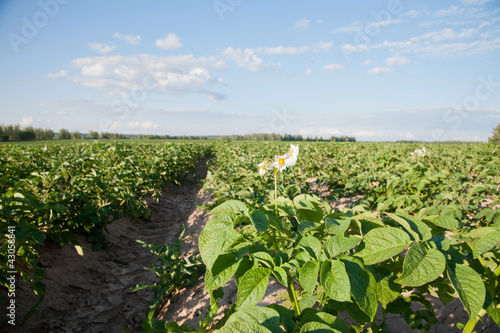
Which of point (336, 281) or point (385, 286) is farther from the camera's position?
point (385, 286)

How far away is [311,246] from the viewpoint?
3.25 feet

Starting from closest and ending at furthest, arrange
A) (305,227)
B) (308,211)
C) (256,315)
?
(256,315) → (305,227) → (308,211)

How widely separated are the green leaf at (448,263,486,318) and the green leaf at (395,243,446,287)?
0.20 feet

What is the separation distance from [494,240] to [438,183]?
4.15 metres

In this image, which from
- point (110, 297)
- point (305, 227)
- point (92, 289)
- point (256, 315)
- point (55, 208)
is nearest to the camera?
point (256, 315)

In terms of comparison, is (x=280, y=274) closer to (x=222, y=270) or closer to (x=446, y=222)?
(x=222, y=270)

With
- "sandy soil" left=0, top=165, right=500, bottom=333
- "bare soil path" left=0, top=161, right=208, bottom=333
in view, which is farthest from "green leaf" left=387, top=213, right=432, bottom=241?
"bare soil path" left=0, top=161, right=208, bottom=333

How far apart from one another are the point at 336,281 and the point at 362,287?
109mm

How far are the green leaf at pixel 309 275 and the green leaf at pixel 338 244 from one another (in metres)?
0.06

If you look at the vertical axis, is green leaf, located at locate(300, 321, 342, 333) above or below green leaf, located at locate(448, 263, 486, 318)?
below

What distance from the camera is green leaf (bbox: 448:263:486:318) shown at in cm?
77

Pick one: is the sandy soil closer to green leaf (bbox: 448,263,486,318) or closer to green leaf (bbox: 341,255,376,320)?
green leaf (bbox: 341,255,376,320)

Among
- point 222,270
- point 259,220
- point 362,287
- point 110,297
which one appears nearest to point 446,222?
point 362,287

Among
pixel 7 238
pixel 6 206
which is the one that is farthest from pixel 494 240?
pixel 6 206
